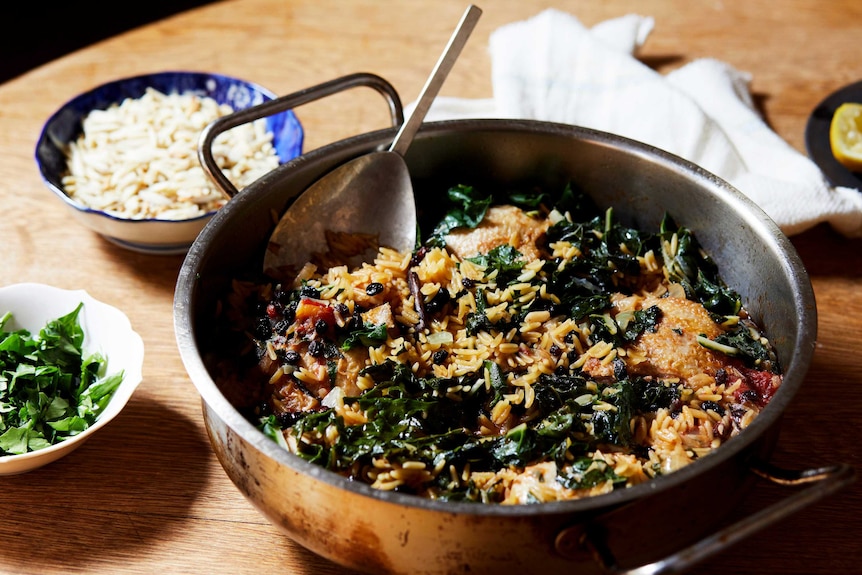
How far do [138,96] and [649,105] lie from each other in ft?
7.71

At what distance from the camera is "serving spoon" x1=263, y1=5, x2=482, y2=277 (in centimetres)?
285

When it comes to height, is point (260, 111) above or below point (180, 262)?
above

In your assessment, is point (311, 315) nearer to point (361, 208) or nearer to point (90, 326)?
point (361, 208)

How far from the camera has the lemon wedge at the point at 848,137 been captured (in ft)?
12.1

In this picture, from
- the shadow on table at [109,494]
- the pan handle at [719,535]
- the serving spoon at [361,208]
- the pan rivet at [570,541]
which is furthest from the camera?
the serving spoon at [361,208]

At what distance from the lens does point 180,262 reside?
3355mm

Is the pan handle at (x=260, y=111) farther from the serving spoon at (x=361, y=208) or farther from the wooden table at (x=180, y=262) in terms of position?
the wooden table at (x=180, y=262)

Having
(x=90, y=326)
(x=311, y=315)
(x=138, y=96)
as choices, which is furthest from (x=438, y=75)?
(x=138, y=96)

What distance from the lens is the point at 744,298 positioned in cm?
279

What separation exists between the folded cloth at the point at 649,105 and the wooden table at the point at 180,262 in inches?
8.0

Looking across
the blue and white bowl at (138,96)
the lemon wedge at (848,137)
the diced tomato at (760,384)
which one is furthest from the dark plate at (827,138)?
the blue and white bowl at (138,96)

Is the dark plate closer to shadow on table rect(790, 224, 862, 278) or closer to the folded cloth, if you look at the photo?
the folded cloth

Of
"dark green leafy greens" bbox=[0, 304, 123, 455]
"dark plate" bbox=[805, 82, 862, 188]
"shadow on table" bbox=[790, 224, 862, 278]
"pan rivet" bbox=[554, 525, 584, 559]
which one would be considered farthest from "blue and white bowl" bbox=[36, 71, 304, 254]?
"dark plate" bbox=[805, 82, 862, 188]

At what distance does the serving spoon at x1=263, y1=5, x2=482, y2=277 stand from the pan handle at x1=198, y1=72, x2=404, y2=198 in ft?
0.61
